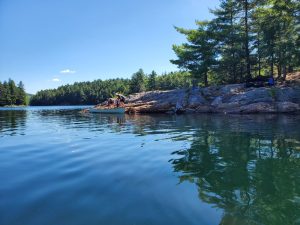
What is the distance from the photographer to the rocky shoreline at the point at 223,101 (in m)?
26.7

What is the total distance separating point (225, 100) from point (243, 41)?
32.4ft

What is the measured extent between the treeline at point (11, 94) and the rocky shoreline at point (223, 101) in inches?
3814

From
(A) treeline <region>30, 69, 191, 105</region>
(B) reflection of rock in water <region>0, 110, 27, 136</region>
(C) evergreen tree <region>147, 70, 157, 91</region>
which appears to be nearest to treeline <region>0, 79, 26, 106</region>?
(A) treeline <region>30, 69, 191, 105</region>

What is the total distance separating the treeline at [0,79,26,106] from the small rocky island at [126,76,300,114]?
9735cm

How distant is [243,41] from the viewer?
112ft

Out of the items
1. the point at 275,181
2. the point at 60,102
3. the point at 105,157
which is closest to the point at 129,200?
the point at 275,181

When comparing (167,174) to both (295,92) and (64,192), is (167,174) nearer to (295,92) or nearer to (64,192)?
(64,192)

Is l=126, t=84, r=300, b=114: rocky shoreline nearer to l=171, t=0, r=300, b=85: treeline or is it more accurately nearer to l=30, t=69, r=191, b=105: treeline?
l=171, t=0, r=300, b=85: treeline

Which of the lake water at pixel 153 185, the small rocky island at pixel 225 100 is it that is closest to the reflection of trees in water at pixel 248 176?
the lake water at pixel 153 185

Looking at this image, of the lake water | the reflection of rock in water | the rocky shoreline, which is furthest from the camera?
the rocky shoreline

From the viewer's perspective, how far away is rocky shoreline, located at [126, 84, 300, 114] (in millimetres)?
26686

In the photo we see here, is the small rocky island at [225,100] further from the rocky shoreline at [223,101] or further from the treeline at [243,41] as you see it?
the treeline at [243,41]

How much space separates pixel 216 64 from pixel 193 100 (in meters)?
8.44

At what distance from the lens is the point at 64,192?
18.5 feet
